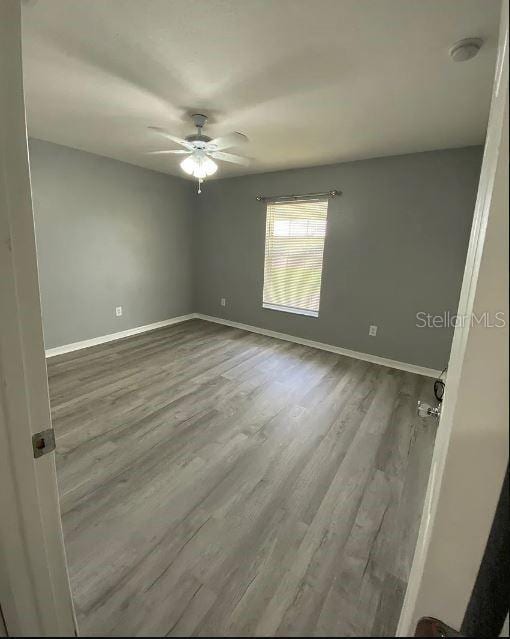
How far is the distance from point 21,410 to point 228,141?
2.12m

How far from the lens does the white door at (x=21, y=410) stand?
0.51 m

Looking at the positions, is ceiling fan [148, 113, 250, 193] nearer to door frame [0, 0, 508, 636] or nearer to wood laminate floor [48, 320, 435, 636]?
door frame [0, 0, 508, 636]

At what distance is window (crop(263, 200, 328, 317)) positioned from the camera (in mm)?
3518

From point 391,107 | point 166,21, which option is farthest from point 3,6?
point 391,107

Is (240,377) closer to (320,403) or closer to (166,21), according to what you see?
(320,403)

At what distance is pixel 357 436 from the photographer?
77.3 inches

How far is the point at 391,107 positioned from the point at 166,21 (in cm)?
146

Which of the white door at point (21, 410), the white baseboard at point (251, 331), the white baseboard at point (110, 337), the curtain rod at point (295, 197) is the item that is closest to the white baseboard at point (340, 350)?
the white baseboard at point (251, 331)

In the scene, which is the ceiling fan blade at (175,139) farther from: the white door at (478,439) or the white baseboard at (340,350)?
the white baseboard at (340,350)

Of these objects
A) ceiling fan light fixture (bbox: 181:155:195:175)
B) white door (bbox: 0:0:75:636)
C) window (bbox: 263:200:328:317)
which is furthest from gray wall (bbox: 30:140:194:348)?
white door (bbox: 0:0:75:636)

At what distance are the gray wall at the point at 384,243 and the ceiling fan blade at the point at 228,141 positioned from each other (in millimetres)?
1583

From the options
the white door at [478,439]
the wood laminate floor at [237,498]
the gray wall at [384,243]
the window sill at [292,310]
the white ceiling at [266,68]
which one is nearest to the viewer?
the white door at [478,439]

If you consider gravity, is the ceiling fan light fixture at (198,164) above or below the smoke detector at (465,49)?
below

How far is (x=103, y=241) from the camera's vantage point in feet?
11.3
